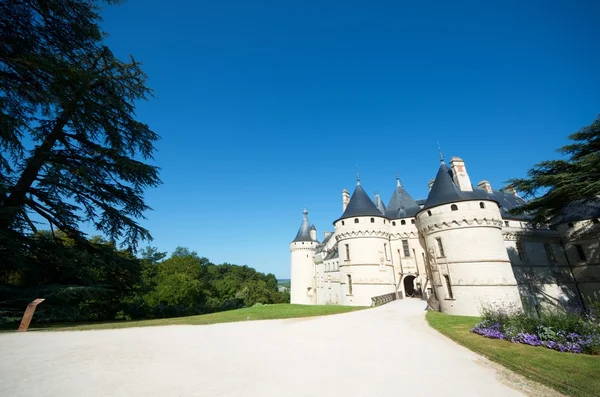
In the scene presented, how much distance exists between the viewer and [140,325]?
8812 millimetres

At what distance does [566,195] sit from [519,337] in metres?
10.4

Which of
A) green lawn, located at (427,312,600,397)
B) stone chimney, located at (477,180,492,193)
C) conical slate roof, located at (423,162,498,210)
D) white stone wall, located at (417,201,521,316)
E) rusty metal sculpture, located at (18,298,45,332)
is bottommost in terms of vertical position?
green lawn, located at (427,312,600,397)

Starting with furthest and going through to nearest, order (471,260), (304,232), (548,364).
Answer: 1. (304,232)
2. (471,260)
3. (548,364)

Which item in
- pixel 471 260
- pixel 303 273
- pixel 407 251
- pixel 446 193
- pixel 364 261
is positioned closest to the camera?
pixel 471 260

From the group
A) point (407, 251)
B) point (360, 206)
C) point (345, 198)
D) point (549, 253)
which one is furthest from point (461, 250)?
point (549, 253)

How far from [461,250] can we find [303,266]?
22.7 m

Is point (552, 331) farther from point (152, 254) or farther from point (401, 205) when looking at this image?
point (152, 254)

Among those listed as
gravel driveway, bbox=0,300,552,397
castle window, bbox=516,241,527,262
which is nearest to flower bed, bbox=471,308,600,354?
gravel driveway, bbox=0,300,552,397

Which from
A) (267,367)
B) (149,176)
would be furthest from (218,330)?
(149,176)

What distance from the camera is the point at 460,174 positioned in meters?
20.1

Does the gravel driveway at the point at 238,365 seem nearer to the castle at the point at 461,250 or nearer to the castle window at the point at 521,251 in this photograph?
the castle at the point at 461,250

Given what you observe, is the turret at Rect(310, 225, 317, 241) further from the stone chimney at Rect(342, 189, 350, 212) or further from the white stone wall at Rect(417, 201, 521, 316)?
the white stone wall at Rect(417, 201, 521, 316)

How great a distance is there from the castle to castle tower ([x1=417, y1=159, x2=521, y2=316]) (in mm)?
61

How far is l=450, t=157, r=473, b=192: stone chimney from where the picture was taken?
19797 millimetres
